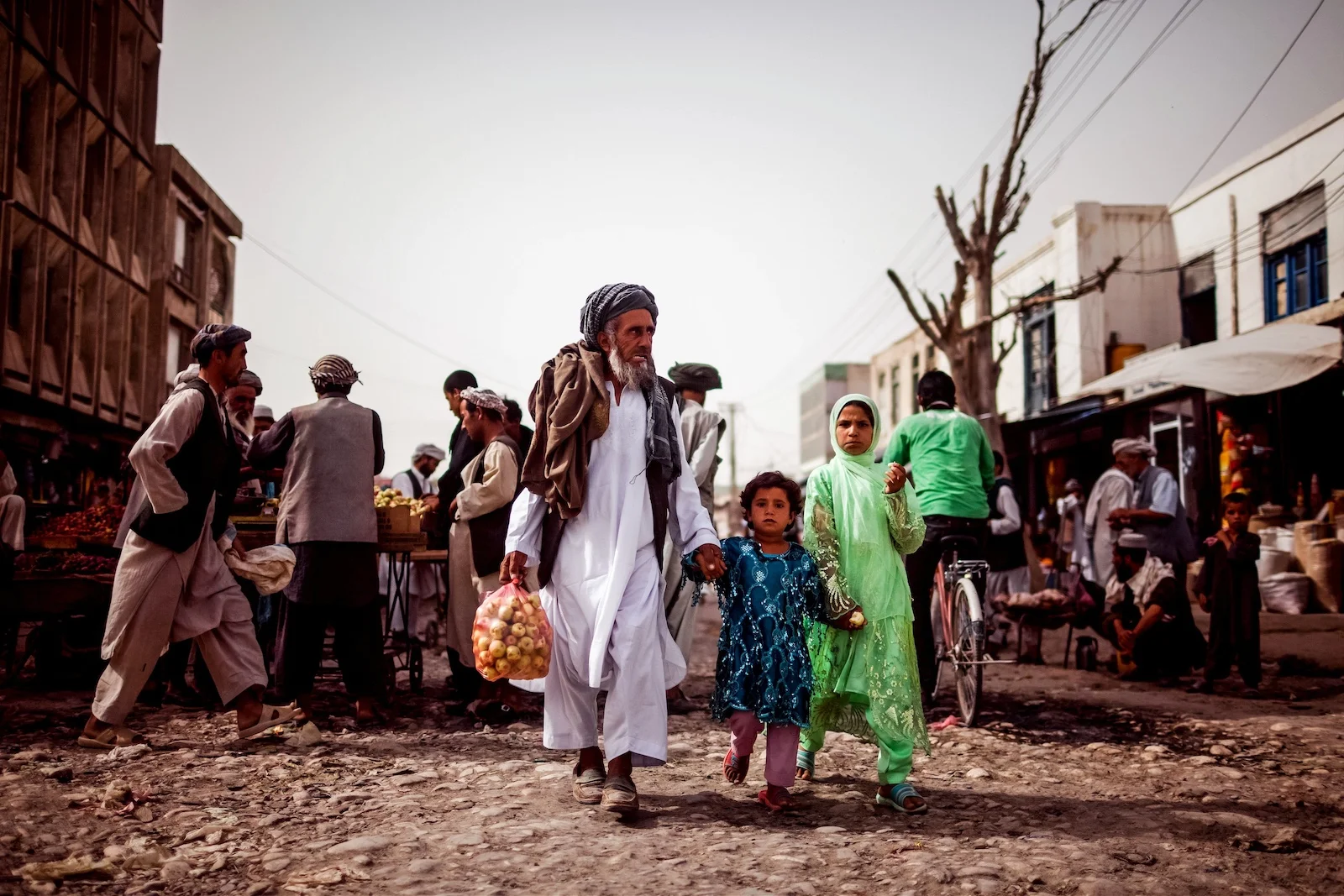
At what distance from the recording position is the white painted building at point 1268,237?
1762 cm

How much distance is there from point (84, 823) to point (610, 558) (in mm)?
2179

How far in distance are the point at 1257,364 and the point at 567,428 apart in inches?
456

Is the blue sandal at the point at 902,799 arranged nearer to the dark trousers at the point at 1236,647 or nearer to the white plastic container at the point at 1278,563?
the dark trousers at the point at 1236,647

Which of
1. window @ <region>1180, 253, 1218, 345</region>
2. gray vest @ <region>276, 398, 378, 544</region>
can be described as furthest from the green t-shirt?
window @ <region>1180, 253, 1218, 345</region>

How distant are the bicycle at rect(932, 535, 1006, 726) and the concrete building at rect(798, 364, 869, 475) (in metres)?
59.3

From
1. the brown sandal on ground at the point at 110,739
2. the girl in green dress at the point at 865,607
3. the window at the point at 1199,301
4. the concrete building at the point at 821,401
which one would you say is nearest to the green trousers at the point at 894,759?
the girl in green dress at the point at 865,607

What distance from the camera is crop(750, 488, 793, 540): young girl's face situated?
499 centimetres

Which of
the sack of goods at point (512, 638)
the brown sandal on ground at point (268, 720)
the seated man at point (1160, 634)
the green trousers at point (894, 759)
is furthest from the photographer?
the seated man at point (1160, 634)

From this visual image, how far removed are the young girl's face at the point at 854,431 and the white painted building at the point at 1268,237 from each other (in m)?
13.9

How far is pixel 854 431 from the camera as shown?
213 inches

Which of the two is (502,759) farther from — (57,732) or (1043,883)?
(1043,883)

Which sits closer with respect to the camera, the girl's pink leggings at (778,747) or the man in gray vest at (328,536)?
the girl's pink leggings at (778,747)

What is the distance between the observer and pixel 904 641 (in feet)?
16.8

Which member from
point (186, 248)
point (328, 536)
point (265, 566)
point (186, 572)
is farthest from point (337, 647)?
point (186, 248)
